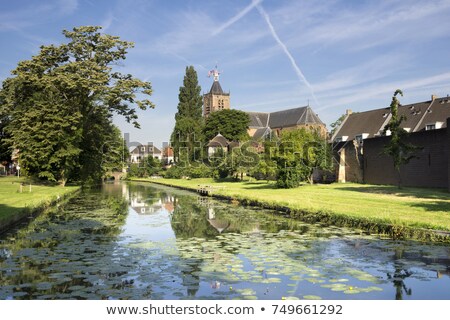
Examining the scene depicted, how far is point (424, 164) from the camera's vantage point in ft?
113

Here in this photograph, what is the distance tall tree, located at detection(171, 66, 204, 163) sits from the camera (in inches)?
3164

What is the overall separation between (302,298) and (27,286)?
561cm

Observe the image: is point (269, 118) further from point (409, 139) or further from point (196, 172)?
point (409, 139)

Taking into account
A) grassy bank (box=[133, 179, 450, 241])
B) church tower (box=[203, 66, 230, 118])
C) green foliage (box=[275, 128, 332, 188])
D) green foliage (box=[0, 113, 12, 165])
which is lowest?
grassy bank (box=[133, 179, 450, 241])

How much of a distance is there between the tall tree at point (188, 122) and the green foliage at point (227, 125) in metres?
2.39

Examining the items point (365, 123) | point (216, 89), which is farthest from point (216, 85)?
point (365, 123)

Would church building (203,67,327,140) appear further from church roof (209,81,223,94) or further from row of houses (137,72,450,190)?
row of houses (137,72,450,190)

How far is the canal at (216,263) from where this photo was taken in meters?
8.67

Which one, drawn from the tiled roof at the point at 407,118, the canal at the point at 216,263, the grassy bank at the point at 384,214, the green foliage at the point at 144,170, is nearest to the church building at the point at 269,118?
the tiled roof at the point at 407,118

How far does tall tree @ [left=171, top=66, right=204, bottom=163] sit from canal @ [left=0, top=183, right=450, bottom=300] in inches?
2231

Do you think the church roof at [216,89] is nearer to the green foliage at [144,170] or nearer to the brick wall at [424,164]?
the green foliage at [144,170]

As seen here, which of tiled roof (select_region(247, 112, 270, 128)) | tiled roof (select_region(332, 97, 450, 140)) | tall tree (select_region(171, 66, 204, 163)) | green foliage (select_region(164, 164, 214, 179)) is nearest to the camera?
tiled roof (select_region(332, 97, 450, 140))

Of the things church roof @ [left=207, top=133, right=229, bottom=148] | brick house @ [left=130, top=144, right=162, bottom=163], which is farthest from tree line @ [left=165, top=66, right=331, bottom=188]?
brick house @ [left=130, top=144, right=162, bottom=163]

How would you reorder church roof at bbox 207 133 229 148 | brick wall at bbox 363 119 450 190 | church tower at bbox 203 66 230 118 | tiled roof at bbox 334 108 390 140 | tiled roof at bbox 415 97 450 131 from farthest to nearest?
church tower at bbox 203 66 230 118 < church roof at bbox 207 133 229 148 < tiled roof at bbox 334 108 390 140 < tiled roof at bbox 415 97 450 131 < brick wall at bbox 363 119 450 190
